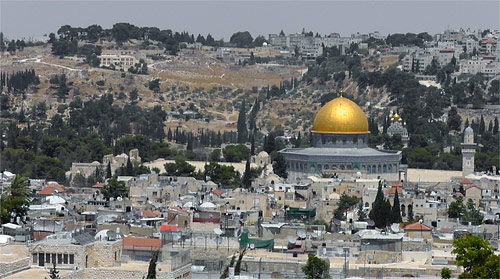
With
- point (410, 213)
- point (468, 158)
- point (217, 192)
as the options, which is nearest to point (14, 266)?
point (410, 213)

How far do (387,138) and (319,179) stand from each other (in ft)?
71.6

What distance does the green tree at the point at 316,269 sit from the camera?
108ft

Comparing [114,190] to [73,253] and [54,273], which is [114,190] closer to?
[73,253]

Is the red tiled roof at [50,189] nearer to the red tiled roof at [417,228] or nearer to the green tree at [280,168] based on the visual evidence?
the green tree at [280,168]

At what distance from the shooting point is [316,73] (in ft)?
414

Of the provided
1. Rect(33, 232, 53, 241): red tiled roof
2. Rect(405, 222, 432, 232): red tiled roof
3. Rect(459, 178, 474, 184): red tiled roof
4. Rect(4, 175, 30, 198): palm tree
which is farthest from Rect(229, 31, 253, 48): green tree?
Rect(33, 232, 53, 241): red tiled roof

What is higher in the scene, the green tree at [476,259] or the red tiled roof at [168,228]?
the green tree at [476,259]

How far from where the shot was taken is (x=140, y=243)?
119ft

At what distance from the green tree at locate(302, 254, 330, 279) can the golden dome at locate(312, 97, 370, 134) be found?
123 feet

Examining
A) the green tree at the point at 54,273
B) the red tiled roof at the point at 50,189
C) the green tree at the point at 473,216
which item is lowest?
the red tiled roof at the point at 50,189

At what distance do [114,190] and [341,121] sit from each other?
51.5 ft

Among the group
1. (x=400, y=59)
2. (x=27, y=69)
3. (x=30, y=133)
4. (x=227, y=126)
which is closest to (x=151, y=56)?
(x=27, y=69)

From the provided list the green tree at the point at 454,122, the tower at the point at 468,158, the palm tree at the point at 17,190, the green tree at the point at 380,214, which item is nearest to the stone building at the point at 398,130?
the green tree at the point at 454,122

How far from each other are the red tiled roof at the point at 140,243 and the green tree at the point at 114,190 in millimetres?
19537
